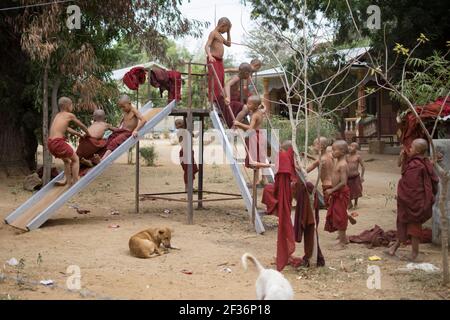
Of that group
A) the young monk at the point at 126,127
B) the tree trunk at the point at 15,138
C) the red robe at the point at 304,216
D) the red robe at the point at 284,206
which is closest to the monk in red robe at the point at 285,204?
the red robe at the point at 284,206

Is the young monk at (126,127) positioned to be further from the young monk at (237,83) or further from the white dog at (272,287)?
the white dog at (272,287)

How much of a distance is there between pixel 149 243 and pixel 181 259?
47 cm

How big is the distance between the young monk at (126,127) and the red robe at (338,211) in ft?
12.2

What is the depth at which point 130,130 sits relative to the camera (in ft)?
35.1

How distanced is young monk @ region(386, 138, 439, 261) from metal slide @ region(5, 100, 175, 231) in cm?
476

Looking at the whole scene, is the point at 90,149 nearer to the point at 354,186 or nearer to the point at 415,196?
the point at 354,186

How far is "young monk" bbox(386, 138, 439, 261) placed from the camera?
727 cm

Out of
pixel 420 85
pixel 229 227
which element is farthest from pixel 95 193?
pixel 420 85

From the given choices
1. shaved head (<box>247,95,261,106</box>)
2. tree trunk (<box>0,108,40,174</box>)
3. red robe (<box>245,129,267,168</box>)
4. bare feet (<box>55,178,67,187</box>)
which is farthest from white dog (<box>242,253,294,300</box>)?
tree trunk (<box>0,108,40,174</box>)

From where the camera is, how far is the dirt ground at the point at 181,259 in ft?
19.5

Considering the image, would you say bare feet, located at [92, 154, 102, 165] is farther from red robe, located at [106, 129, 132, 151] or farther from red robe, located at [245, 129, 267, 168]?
red robe, located at [245, 129, 267, 168]

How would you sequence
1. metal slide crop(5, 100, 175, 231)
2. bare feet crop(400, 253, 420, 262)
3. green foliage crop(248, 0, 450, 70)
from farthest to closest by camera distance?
green foliage crop(248, 0, 450, 70) → metal slide crop(5, 100, 175, 231) → bare feet crop(400, 253, 420, 262)

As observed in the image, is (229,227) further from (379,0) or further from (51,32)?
(379,0)

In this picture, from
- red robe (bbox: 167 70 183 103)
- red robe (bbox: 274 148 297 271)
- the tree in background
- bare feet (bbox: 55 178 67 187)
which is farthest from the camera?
the tree in background
